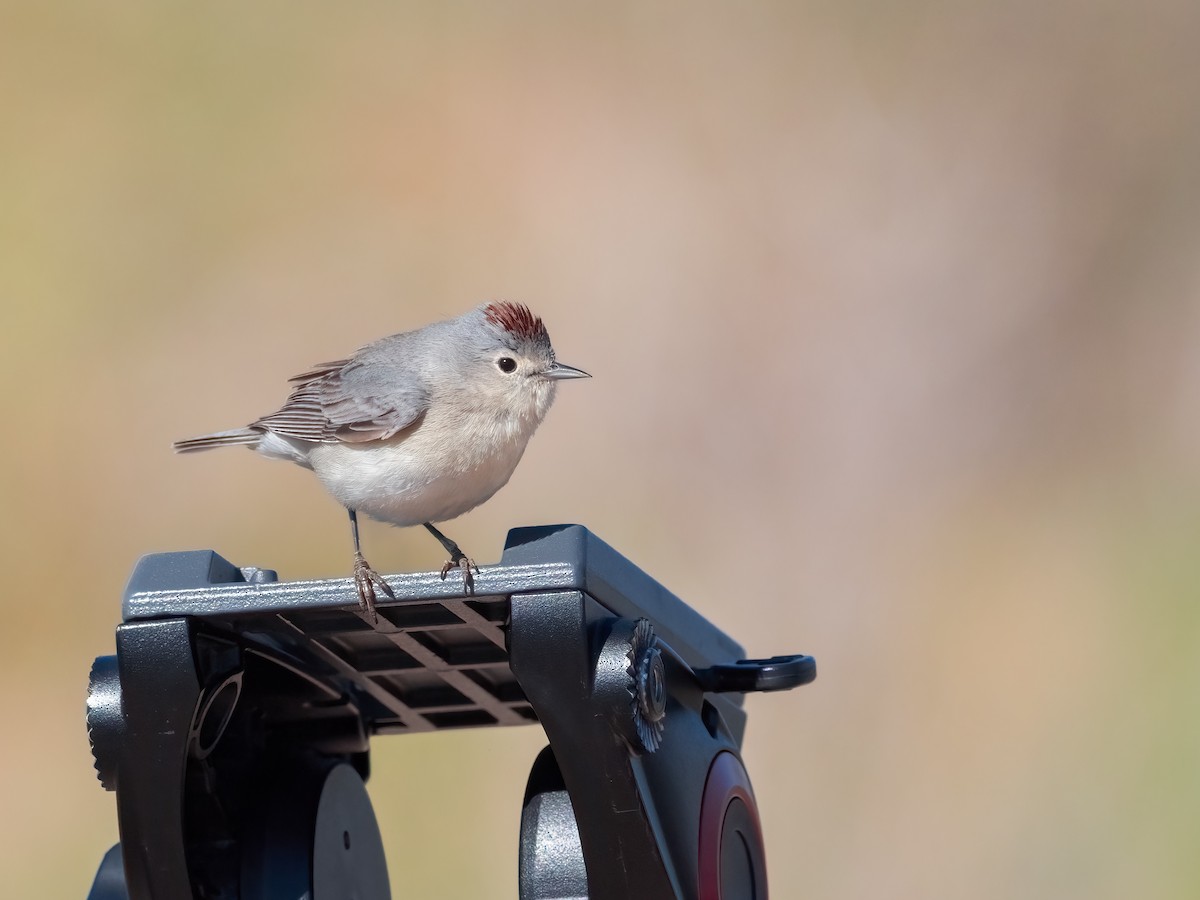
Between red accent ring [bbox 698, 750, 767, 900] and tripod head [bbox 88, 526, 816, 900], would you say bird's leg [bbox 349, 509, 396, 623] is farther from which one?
red accent ring [bbox 698, 750, 767, 900]

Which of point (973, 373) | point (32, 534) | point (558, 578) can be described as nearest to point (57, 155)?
point (32, 534)

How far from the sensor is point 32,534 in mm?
6484

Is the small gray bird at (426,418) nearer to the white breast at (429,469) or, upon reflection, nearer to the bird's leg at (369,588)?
the white breast at (429,469)

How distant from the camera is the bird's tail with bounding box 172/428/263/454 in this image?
3.72m

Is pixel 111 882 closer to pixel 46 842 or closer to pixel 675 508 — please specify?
pixel 46 842

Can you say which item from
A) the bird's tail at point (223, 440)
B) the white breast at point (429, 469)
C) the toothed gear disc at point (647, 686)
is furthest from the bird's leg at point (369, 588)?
the bird's tail at point (223, 440)

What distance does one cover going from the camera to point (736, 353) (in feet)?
22.7

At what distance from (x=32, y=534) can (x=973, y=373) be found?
Result: 14.8 feet

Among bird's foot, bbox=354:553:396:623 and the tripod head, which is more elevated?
bird's foot, bbox=354:553:396:623

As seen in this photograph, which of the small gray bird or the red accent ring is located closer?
the red accent ring

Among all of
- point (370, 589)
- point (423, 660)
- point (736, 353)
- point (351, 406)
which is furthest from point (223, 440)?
point (736, 353)

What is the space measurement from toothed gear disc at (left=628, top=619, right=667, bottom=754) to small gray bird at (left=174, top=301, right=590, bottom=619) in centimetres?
95

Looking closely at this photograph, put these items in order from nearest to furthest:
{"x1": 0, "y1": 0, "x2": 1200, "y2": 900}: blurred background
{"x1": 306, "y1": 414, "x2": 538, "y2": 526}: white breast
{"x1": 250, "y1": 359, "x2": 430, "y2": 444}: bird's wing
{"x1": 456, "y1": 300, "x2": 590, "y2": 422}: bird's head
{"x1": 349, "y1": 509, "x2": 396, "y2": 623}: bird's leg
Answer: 1. {"x1": 349, "y1": 509, "x2": 396, "y2": 623}: bird's leg
2. {"x1": 306, "y1": 414, "x2": 538, "y2": 526}: white breast
3. {"x1": 250, "y1": 359, "x2": 430, "y2": 444}: bird's wing
4. {"x1": 456, "y1": 300, "x2": 590, "y2": 422}: bird's head
5. {"x1": 0, "y1": 0, "x2": 1200, "y2": 900}: blurred background

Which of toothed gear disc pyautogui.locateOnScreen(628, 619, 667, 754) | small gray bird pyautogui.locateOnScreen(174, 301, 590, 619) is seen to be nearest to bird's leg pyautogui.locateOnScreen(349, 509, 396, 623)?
toothed gear disc pyautogui.locateOnScreen(628, 619, 667, 754)
